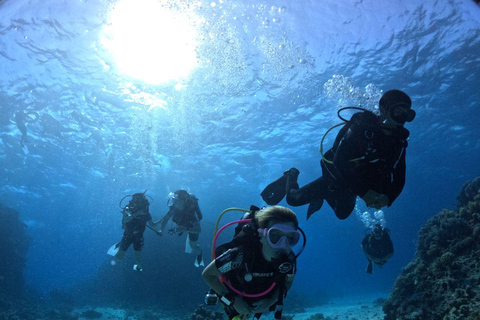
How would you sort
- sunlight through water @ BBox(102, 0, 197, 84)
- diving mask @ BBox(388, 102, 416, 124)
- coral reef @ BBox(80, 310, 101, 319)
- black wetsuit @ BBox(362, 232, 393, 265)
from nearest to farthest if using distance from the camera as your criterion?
diving mask @ BBox(388, 102, 416, 124) < black wetsuit @ BBox(362, 232, 393, 265) < sunlight through water @ BBox(102, 0, 197, 84) < coral reef @ BBox(80, 310, 101, 319)

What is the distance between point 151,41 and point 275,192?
35.6 ft

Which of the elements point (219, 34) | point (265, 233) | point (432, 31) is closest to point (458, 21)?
point (432, 31)

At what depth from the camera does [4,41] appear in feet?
40.8

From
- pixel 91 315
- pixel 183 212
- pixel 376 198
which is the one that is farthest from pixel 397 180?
pixel 91 315

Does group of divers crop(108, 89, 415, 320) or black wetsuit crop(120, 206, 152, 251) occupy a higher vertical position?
black wetsuit crop(120, 206, 152, 251)

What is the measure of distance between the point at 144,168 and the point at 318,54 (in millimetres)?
23037

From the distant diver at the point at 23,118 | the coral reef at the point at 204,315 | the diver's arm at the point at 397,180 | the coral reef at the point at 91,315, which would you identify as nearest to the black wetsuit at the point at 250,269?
the diver's arm at the point at 397,180

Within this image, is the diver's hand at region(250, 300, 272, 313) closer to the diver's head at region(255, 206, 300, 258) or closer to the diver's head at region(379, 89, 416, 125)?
the diver's head at region(255, 206, 300, 258)

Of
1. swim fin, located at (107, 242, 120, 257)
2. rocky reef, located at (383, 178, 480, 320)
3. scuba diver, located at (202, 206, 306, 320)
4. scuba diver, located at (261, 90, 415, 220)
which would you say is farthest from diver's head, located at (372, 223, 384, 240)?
swim fin, located at (107, 242, 120, 257)

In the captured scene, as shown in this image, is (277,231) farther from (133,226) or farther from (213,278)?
(133,226)

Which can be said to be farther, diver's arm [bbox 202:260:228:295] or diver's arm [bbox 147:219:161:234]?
diver's arm [bbox 147:219:161:234]

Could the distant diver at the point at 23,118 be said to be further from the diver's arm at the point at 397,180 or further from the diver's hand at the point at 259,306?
the diver's arm at the point at 397,180

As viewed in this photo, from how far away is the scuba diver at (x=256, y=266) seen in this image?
3.04 meters

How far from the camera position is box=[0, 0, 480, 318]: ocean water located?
11445 mm
